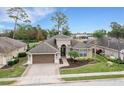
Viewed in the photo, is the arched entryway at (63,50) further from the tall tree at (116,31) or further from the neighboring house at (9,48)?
the tall tree at (116,31)

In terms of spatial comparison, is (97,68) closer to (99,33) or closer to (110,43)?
(110,43)

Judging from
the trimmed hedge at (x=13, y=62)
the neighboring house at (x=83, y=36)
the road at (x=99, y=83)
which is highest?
the neighboring house at (x=83, y=36)

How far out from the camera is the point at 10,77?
255 inches

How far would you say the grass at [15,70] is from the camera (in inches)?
255

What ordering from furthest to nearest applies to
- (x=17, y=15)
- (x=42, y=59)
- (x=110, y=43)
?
(x=110, y=43)
(x=42, y=59)
(x=17, y=15)

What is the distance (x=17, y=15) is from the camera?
21.2 ft

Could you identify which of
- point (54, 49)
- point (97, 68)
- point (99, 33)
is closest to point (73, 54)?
point (54, 49)

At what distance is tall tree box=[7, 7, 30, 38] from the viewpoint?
630cm

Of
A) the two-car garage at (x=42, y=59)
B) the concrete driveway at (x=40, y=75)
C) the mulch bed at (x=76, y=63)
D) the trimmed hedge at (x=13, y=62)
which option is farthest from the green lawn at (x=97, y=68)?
the trimmed hedge at (x=13, y=62)

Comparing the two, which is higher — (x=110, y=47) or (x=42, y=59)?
(x=110, y=47)

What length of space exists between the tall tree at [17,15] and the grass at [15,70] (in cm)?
65

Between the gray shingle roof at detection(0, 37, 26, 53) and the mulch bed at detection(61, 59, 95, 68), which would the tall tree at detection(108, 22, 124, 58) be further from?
the gray shingle roof at detection(0, 37, 26, 53)

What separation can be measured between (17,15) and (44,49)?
883 mm
